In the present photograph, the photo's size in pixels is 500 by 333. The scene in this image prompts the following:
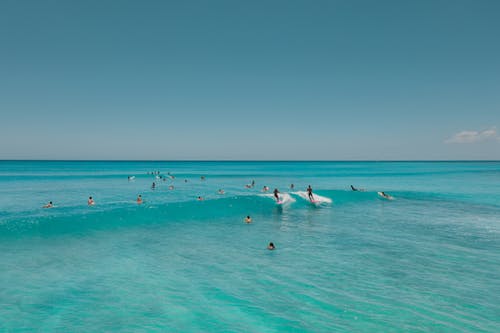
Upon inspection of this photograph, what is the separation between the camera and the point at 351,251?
16.9m

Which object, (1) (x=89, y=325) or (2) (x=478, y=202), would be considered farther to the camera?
(2) (x=478, y=202)

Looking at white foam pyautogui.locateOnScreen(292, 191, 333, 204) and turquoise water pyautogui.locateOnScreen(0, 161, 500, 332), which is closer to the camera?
turquoise water pyautogui.locateOnScreen(0, 161, 500, 332)

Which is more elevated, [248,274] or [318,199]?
[318,199]

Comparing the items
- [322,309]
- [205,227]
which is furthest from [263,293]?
[205,227]

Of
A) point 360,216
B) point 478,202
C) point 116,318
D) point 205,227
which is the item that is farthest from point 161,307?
point 478,202

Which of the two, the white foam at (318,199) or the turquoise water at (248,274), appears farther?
the white foam at (318,199)

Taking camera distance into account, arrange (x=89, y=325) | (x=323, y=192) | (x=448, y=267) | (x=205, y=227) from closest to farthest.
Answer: (x=89, y=325) → (x=448, y=267) → (x=205, y=227) → (x=323, y=192)

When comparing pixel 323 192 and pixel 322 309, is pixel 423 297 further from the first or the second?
pixel 323 192

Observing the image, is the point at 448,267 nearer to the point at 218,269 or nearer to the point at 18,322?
the point at 218,269

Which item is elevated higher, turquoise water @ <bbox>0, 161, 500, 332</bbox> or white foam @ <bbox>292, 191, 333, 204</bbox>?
white foam @ <bbox>292, 191, 333, 204</bbox>

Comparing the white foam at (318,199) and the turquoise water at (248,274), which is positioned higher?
the white foam at (318,199)

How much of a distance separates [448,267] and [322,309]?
26.6 feet

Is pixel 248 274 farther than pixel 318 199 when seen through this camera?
No

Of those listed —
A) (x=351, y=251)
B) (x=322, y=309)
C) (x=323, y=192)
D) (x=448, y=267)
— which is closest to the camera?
(x=322, y=309)
